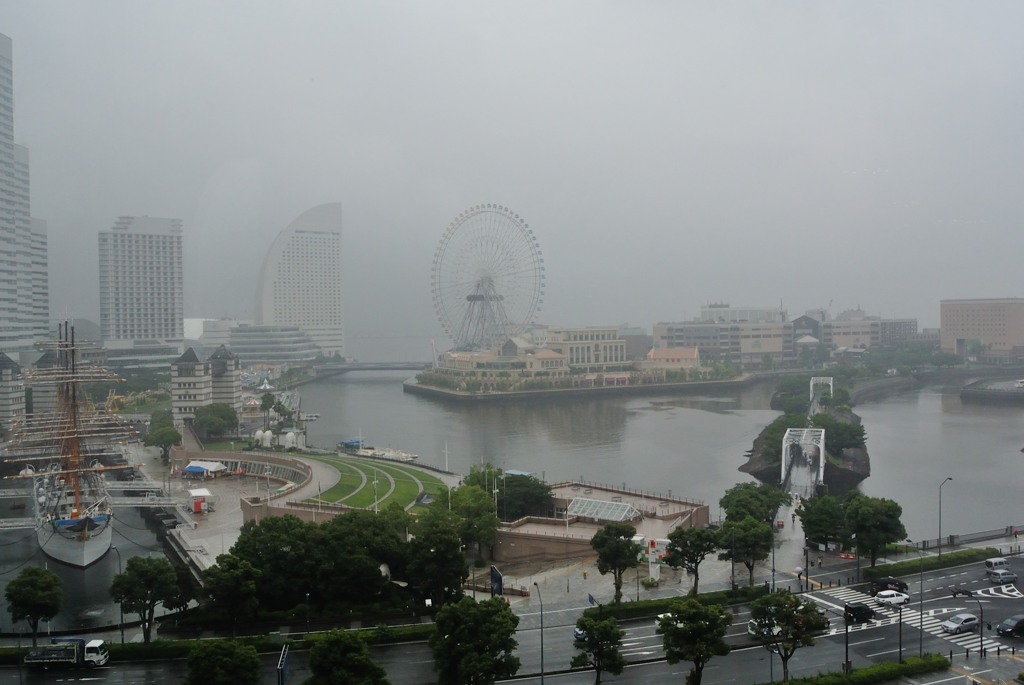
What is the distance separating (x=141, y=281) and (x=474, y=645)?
1241 inches

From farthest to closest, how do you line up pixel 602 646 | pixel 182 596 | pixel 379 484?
1. pixel 379 484
2. pixel 182 596
3. pixel 602 646

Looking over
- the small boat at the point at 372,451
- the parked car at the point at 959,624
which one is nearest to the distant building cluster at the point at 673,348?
the small boat at the point at 372,451

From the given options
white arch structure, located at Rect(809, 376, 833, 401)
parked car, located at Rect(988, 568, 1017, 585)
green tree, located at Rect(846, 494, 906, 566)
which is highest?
white arch structure, located at Rect(809, 376, 833, 401)

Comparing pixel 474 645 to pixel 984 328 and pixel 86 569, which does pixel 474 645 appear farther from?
pixel 984 328

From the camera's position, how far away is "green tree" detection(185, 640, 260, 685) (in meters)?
4.58

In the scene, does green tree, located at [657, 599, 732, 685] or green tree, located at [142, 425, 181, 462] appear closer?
green tree, located at [657, 599, 732, 685]

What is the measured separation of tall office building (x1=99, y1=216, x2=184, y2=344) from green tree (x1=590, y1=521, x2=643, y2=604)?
91.9ft

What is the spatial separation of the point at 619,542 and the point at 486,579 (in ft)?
4.70

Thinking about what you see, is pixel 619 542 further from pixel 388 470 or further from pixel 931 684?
pixel 388 470

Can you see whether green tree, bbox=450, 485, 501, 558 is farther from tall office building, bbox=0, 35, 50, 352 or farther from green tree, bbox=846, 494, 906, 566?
tall office building, bbox=0, 35, 50, 352

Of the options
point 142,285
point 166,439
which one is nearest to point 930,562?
point 166,439

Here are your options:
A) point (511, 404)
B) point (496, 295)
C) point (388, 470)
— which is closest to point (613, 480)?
point (388, 470)

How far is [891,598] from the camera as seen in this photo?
20.4ft

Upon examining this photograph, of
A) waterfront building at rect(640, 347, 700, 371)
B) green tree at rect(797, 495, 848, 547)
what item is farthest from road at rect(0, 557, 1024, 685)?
waterfront building at rect(640, 347, 700, 371)
